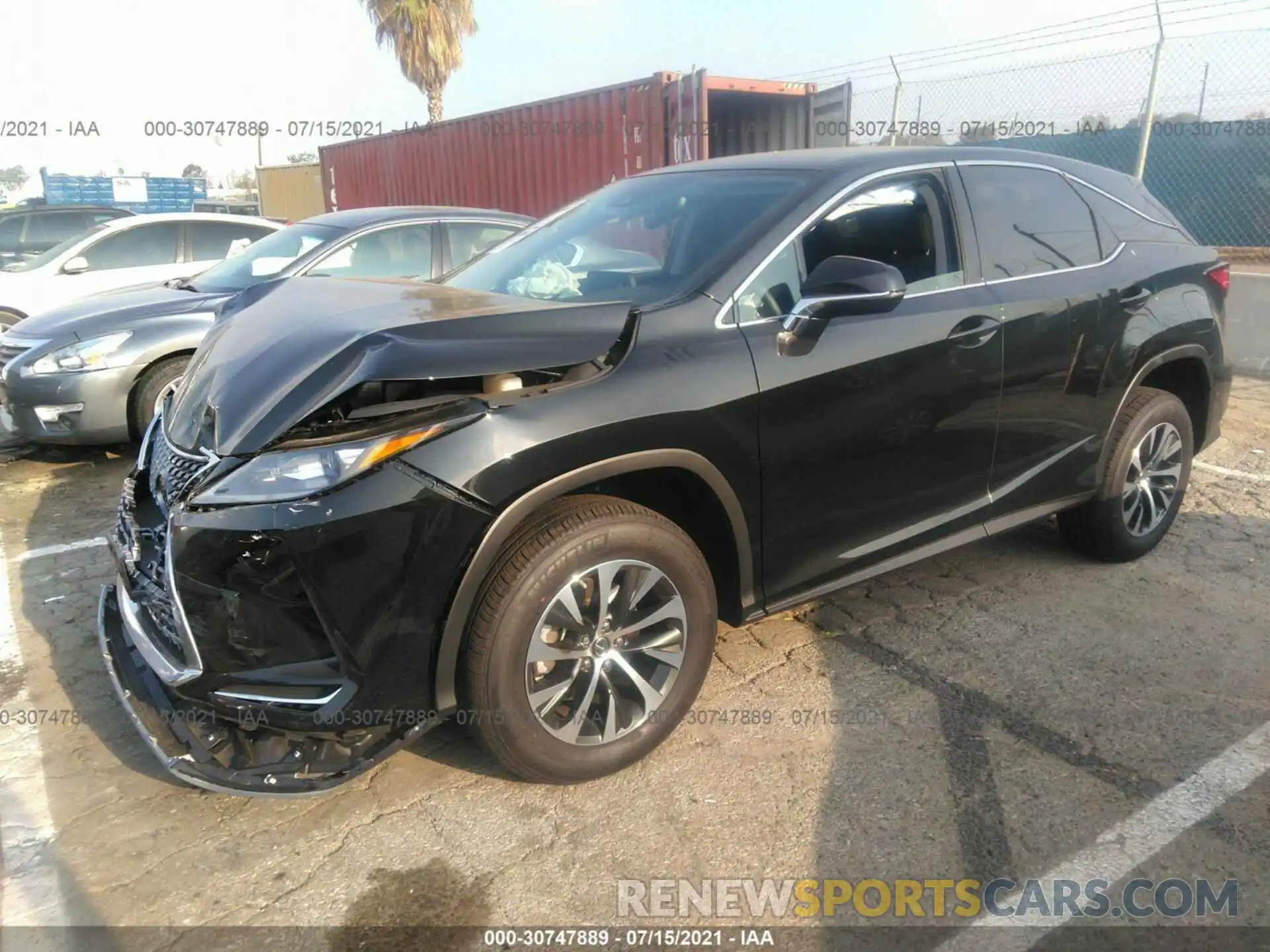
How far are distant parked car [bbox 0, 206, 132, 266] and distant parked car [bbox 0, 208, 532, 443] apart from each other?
6.62 m

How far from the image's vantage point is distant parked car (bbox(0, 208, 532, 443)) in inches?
201

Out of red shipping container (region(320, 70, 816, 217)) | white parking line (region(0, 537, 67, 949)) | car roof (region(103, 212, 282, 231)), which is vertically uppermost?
red shipping container (region(320, 70, 816, 217))

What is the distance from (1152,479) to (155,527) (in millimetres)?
3970

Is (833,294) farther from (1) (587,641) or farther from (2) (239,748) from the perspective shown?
(2) (239,748)

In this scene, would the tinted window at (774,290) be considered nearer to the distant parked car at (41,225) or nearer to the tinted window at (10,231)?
the distant parked car at (41,225)

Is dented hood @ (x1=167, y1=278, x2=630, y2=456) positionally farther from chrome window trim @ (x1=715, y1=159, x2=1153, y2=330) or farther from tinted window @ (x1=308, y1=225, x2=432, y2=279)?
tinted window @ (x1=308, y1=225, x2=432, y2=279)

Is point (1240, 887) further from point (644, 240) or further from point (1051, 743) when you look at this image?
point (644, 240)

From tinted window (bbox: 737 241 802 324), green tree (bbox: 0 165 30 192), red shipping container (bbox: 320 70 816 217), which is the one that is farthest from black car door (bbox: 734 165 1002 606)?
green tree (bbox: 0 165 30 192)

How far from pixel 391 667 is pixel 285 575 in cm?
35

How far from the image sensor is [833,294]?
2686 millimetres

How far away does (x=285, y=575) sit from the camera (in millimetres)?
2115

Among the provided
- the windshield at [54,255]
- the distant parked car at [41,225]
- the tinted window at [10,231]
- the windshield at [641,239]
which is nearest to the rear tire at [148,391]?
the windshield at [641,239]

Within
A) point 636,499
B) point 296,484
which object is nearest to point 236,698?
point 296,484

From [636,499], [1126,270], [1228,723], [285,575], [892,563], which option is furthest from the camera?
[1126,270]
